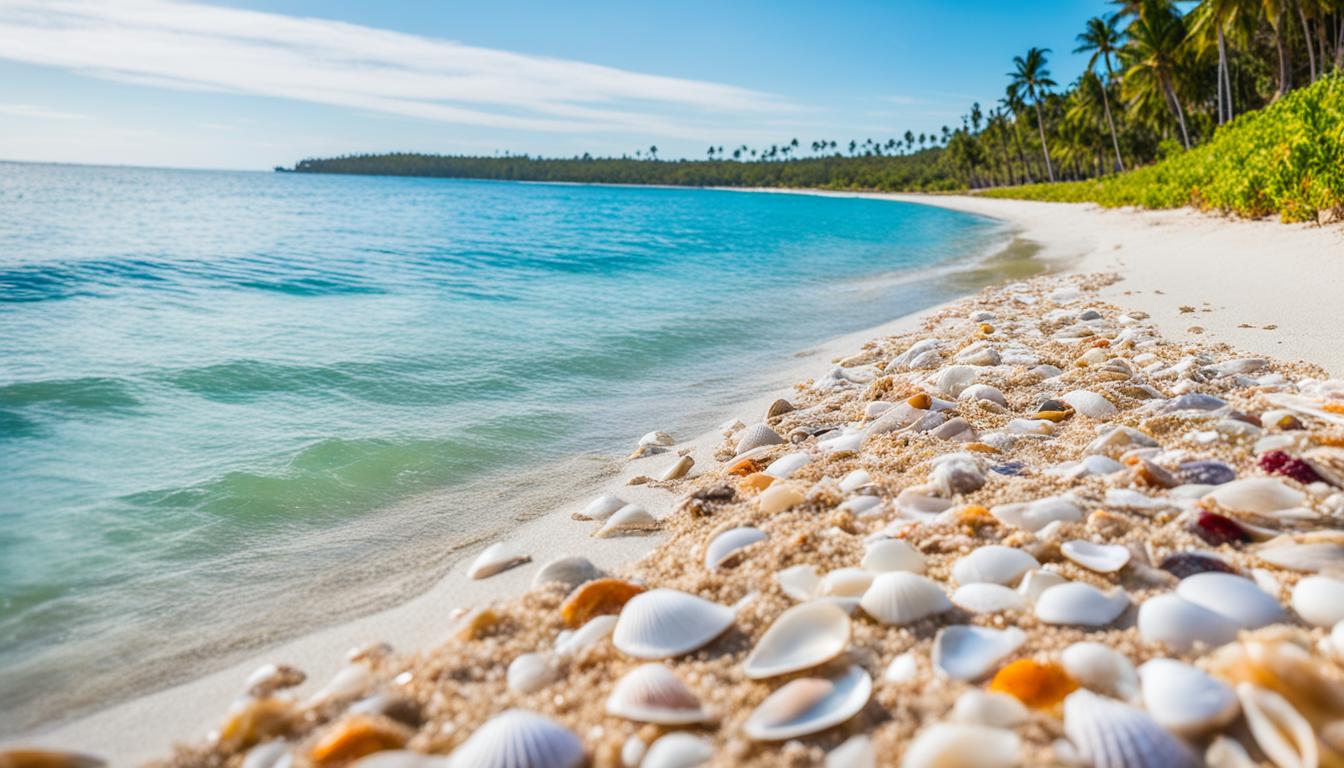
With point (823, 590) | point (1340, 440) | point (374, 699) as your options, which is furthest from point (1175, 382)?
point (374, 699)

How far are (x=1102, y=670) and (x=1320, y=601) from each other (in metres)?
0.66

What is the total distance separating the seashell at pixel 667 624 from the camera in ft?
7.07

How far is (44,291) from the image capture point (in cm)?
1090

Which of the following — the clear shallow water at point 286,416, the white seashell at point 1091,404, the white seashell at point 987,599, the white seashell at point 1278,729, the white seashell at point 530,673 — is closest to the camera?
the white seashell at point 1278,729

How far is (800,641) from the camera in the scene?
2049 millimetres

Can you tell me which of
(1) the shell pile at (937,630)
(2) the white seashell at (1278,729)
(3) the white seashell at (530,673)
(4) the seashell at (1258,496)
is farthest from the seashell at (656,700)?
(4) the seashell at (1258,496)

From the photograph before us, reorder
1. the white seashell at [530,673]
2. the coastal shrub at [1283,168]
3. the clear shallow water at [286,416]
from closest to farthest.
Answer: the white seashell at [530,673] → the clear shallow water at [286,416] → the coastal shrub at [1283,168]

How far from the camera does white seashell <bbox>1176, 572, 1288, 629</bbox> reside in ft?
6.48

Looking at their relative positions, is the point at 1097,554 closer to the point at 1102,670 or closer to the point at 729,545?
the point at 1102,670

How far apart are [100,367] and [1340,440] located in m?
A: 8.64

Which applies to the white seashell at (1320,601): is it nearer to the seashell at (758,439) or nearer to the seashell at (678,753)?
the seashell at (678,753)

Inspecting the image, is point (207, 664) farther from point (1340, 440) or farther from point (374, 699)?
point (1340, 440)

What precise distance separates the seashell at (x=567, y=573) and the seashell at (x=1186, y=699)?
1.77m

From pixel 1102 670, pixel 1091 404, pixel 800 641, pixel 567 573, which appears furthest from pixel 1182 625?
pixel 1091 404
